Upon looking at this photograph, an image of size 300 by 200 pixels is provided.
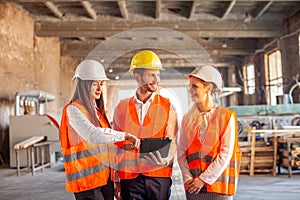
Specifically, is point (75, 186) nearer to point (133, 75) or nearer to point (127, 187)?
point (127, 187)

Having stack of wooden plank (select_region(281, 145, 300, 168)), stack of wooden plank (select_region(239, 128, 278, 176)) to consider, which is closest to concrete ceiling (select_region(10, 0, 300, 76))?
stack of wooden plank (select_region(239, 128, 278, 176))

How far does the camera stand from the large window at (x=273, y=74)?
1128 centimetres

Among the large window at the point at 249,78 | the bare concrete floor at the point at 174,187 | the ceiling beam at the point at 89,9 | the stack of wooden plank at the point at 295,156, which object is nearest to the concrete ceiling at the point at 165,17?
the ceiling beam at the point at 89,9

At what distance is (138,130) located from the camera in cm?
181

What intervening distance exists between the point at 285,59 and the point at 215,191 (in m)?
8.81

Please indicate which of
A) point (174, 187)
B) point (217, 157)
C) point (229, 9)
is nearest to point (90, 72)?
point (217, 157)

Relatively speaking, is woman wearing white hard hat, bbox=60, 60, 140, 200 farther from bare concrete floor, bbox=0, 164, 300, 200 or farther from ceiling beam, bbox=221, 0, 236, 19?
ceiling beam, bbox=221, 0, 236, 19

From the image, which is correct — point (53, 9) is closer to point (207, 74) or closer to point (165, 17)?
point (165, 17)

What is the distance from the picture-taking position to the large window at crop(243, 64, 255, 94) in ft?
45.5

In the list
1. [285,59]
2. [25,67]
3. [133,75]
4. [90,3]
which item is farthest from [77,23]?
[133,75]

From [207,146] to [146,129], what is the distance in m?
0.33

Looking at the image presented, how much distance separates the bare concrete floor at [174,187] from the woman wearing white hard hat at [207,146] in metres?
2.35

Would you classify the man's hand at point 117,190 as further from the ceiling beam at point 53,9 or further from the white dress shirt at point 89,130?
the ceiling beam at point 53,9

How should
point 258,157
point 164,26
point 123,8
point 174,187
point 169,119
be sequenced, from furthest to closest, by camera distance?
point 164,26
point 123,8
point 258,157
point 174,187
point 169,119
